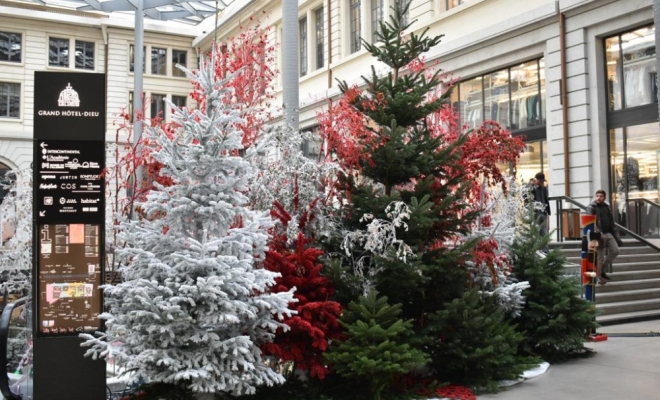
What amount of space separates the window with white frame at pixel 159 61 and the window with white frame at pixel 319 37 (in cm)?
2022

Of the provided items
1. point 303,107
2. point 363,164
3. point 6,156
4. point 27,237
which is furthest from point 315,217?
point 6,156

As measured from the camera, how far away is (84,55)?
1858 inches

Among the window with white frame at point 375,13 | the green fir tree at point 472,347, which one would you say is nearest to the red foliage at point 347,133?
the green fir tree at point 472,347

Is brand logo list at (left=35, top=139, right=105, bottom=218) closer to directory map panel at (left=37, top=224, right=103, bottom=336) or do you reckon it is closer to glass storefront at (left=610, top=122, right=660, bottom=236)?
directory map panel at (left=37, top=224, right=103, bottom=336)

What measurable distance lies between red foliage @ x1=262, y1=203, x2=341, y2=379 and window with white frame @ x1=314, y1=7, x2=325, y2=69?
25.8 meters

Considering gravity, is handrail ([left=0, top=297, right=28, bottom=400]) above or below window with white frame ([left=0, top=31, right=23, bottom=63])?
below

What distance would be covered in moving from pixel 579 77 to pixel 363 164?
12.6 meters

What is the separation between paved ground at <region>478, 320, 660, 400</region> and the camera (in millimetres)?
7375

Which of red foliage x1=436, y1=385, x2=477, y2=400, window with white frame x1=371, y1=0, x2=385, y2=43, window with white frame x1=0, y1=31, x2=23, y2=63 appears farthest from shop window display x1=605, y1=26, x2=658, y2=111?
window with white frame x1=0, y1=31, x2=23, y2=63

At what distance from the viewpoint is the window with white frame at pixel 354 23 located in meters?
29.1

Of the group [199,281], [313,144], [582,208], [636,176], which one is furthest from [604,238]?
[199,281]

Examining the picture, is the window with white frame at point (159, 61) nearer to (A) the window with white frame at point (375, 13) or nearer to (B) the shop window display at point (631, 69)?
(A) the window with white frame at point (375, 13)

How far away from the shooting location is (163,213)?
7.15 metres

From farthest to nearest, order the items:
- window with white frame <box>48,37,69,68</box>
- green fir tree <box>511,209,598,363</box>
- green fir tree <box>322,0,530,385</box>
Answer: window with white frame <box>48,37,69,68</box> < green fir tree <box>511,209,598,363</box> < green fir tree <box>322,0,530,385</box>
